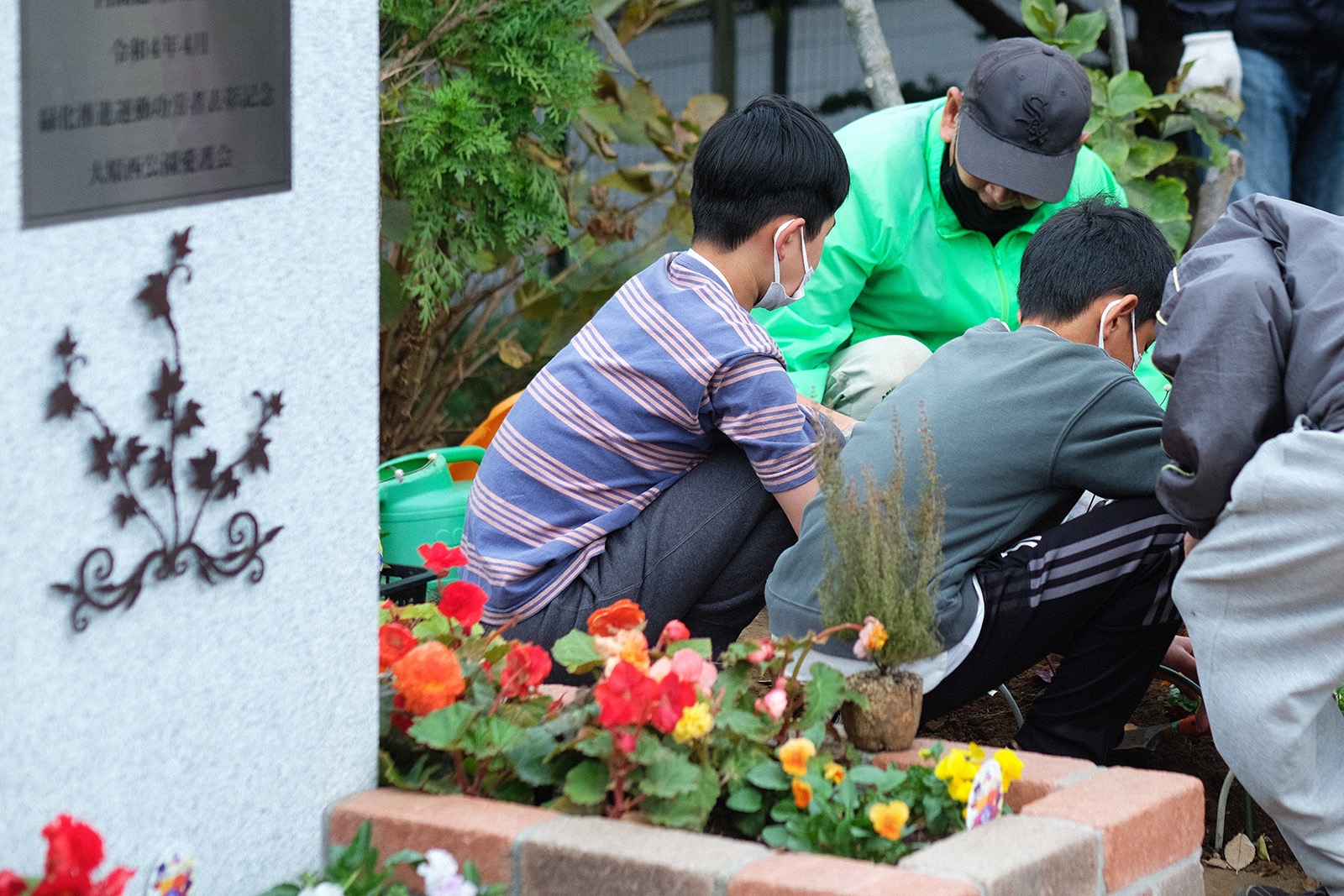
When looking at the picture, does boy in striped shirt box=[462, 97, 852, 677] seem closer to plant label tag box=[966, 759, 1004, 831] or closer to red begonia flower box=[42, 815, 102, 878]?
plant label tag box=[966, 759, 1004, 831]

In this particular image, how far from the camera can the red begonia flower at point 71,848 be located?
4.28 feet

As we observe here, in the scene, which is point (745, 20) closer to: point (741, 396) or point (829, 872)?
point (741, 396)

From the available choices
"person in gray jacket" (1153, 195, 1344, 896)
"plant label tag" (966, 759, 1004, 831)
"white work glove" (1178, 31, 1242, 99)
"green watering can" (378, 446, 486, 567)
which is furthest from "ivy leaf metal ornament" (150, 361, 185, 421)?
"white work glove" (1178, 31, 1242, 99)

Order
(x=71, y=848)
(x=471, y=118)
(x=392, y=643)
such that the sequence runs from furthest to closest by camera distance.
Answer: (x=471, y=118), (x=392, y=643), (x=71, y=848)

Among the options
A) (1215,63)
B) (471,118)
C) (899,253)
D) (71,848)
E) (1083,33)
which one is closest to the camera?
(71,848)

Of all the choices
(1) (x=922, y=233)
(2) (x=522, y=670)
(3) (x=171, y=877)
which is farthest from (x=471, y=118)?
(3) (x=171, y=877)

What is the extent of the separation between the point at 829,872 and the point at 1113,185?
2666mm

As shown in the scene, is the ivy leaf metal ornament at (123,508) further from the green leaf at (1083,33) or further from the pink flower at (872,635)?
the green leaf at (1083,33)

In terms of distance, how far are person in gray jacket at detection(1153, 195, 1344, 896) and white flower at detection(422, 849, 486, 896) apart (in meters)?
1.17

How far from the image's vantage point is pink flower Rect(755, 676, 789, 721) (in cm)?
175

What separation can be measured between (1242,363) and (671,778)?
3.50ft

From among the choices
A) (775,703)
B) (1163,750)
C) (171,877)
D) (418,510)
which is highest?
(775,703)

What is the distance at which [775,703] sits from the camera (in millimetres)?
1747

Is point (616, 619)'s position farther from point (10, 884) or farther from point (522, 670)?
point (10, 884)
